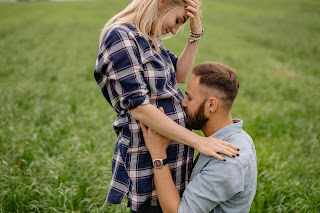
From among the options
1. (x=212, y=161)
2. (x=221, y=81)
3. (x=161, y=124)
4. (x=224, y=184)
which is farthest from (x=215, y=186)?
(x=221, y=81)

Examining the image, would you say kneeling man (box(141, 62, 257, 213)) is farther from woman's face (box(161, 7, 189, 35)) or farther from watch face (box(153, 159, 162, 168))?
woman's face (box(161, 7, 189, 35))

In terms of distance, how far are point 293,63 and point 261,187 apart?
11360 mm

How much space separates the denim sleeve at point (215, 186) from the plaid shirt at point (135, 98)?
0.84 ft

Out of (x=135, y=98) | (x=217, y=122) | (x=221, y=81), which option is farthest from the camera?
(x=217, y=122)

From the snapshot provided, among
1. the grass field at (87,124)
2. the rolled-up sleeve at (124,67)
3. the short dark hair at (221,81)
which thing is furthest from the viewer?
the grass field at (87,124)

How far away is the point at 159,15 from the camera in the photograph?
1761 mm

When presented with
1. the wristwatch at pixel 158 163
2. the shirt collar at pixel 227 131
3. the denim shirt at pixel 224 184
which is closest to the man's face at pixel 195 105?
the shirt collar at pixel 227 131

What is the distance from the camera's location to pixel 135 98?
160 cm

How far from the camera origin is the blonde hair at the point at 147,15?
5.58ft

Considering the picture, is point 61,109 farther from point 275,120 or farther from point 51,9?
point 51,9

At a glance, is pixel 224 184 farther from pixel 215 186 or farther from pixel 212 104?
pixel 212 104

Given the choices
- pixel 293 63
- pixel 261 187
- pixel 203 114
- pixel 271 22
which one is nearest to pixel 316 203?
pixel 261 187

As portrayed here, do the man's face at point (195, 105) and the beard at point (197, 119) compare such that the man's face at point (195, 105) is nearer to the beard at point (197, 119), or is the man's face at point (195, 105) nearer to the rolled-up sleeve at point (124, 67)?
the beard at point (197, 119)

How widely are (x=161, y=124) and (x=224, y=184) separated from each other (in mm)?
566
